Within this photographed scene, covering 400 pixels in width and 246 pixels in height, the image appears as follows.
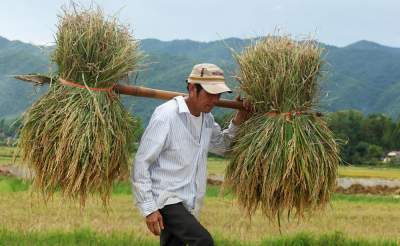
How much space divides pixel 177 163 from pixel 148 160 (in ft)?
0.66

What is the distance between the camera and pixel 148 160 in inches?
159

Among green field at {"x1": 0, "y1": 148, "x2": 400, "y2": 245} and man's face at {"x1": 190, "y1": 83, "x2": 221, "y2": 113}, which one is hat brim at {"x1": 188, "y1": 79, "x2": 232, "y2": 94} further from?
green field at {"x1": 0, "y1": 148, "x2": 400, "y2": 245}

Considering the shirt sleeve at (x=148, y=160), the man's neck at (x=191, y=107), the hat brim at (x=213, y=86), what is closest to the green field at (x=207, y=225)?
the shirt sleeve at (x=148, y=160)

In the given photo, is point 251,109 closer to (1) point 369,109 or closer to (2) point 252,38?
(2) point 252,38

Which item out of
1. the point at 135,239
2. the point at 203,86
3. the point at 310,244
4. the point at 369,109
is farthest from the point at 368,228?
the point at 369,109

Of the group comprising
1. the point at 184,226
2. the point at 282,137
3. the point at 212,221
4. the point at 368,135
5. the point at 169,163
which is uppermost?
the point at 282,137

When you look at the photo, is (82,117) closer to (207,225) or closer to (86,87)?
(86,87)

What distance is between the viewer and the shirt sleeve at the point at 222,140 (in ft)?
15.4

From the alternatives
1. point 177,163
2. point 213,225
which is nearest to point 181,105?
point 177,163

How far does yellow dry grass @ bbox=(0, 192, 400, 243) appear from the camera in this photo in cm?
731

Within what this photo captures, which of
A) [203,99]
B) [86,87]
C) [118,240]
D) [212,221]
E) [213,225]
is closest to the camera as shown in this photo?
[203,99]

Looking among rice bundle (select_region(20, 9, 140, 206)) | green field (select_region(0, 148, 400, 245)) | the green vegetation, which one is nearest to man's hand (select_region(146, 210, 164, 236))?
rice bundle (select_region(20, 9, 140, 206))

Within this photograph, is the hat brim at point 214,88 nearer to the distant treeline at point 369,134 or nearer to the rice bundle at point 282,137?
the rice bundle at point 282,137

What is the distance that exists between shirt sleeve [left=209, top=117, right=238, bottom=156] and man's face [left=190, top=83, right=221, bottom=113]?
0.54 meters
